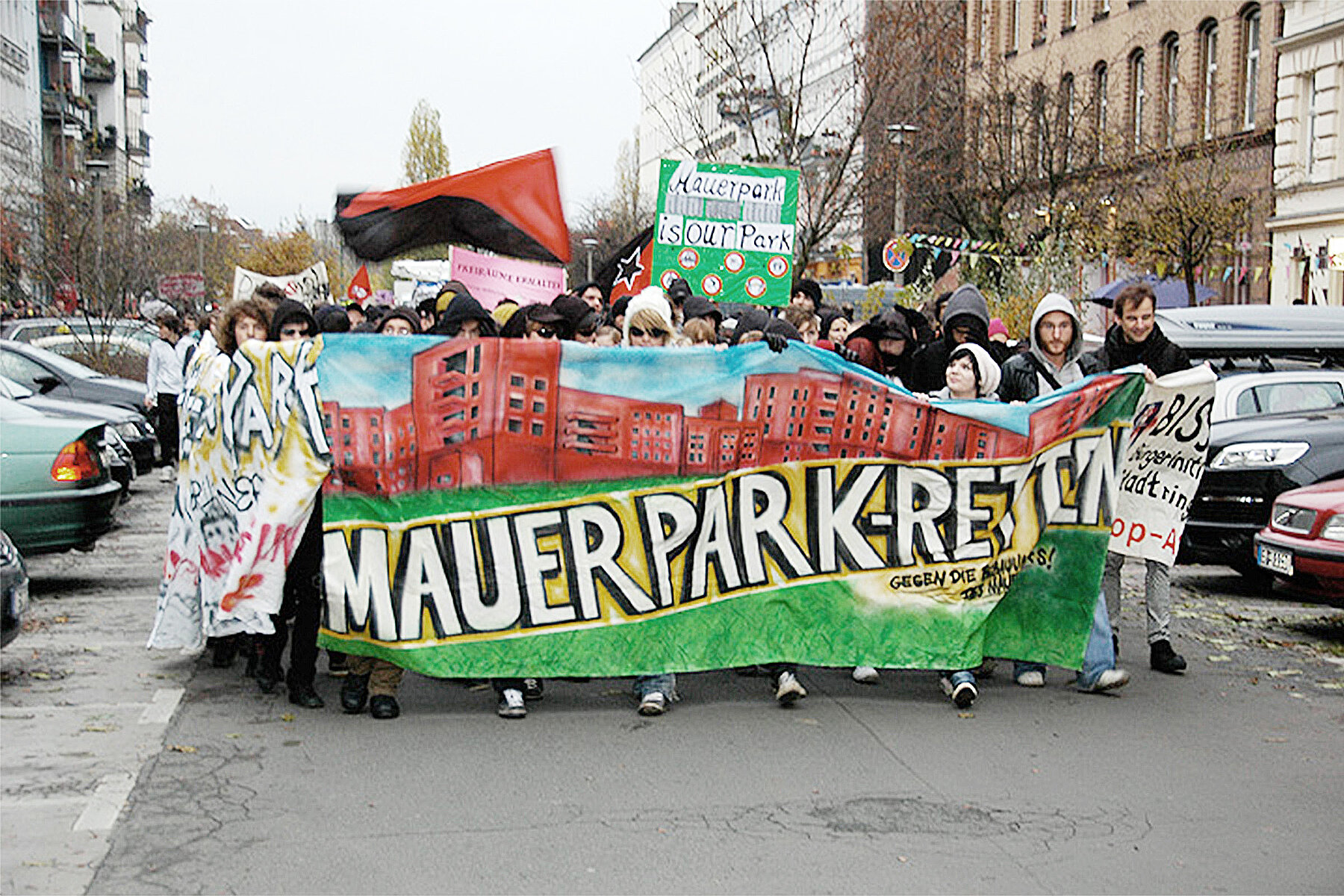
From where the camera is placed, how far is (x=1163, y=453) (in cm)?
898

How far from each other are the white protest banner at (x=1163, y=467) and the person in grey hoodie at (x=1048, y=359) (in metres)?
0.41

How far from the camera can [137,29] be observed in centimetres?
10588

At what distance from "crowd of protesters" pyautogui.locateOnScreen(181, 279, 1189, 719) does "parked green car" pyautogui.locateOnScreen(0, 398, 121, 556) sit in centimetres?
215

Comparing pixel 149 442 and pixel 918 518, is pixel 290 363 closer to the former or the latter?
pixel 918 518

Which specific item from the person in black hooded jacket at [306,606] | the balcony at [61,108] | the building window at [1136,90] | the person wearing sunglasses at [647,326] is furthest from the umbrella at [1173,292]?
the balcony at [61,108]

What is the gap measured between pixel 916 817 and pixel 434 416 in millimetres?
2914

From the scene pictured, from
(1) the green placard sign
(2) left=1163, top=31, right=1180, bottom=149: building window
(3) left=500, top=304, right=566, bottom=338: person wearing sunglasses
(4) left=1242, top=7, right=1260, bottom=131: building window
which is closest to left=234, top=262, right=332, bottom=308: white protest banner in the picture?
(1) the green placard sign

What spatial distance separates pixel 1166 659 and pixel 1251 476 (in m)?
3.65

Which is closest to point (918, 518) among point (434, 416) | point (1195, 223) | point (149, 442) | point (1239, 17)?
point (434, 416)

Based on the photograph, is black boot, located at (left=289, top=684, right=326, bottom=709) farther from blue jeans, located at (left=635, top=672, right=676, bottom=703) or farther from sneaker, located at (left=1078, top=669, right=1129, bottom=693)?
sneaker, located at (left=1078, top=669, right=1129, bottom=693)

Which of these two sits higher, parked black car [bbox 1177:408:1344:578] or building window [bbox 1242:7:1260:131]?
building window [bbox 1242:7:1260:131]

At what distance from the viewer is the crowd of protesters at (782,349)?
318 inches

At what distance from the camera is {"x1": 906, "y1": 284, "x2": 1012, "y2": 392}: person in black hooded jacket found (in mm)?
9594

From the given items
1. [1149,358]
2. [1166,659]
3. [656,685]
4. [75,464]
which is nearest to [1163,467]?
[1149,358]
